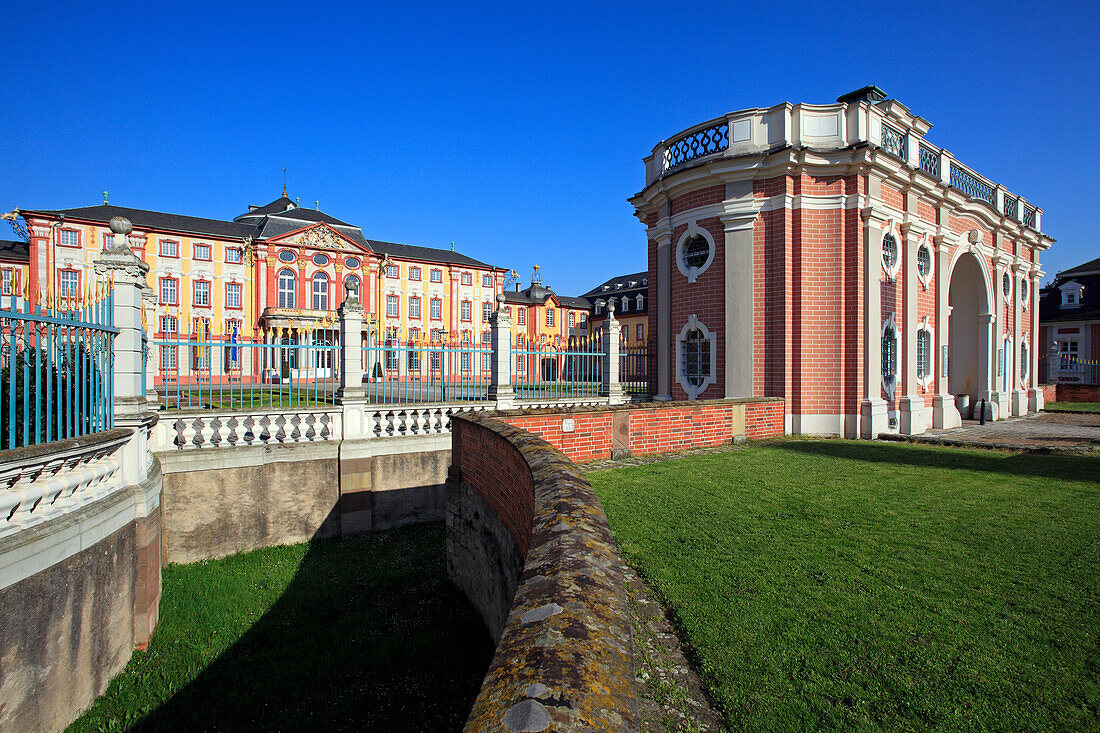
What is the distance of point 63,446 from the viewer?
171 inches

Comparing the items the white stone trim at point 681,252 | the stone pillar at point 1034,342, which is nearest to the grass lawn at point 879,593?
the white stone trim at point 681,252

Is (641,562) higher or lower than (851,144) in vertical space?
lower

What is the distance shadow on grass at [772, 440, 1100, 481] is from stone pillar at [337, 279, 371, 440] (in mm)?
7567

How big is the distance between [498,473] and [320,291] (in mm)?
38730

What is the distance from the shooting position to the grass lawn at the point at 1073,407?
64.9ft

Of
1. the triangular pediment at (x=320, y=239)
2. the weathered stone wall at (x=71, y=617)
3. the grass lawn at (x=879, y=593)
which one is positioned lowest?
the weathered stone wall at (x=71, y=617)

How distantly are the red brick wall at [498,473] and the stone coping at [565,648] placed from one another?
1.09 m

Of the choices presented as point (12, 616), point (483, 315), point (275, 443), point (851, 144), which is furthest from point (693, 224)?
point (483, 315)

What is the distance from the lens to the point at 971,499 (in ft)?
20.7

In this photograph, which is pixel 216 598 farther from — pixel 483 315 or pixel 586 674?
pixel 483 315

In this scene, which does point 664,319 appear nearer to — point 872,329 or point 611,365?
point 611,365

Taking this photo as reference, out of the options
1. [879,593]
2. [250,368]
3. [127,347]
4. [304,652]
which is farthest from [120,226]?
[879,593]

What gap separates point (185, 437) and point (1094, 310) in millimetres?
42794

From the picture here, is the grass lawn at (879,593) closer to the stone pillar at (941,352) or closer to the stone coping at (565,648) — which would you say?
the stone coping at (565,648)
